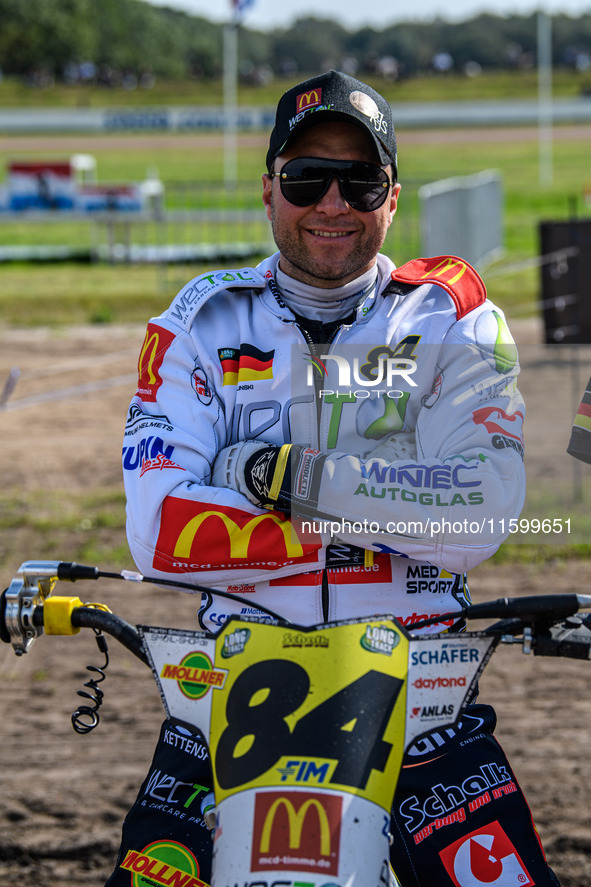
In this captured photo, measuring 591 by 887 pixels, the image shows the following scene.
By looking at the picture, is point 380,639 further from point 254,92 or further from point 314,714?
point 254,92

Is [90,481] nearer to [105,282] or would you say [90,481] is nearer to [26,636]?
[26,636]

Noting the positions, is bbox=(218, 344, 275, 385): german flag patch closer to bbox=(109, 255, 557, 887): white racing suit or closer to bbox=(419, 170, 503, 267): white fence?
bbox=(109, 255, 557, 887): white racing suit

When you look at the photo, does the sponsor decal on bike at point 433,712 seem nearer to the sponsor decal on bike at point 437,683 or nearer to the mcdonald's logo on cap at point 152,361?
the sponsor decal on bike at point 437,683

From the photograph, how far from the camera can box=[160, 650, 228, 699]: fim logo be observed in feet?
6.57

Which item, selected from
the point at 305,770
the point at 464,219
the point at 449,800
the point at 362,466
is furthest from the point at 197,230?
the point at 305,770

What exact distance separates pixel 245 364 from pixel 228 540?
0.47m

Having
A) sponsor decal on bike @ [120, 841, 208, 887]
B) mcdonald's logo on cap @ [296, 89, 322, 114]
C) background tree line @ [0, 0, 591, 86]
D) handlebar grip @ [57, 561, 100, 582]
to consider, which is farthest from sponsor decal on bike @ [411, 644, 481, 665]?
background tree line @ [0, 0, 591, 86]

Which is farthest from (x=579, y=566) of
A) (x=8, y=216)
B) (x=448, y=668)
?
(x=8, y=216)

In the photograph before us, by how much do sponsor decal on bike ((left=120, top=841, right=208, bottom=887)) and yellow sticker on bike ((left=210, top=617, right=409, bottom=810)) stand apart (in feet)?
1.29

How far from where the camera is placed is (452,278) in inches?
106

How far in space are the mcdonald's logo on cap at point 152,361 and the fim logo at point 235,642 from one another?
0.77m

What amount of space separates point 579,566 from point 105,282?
1284cm

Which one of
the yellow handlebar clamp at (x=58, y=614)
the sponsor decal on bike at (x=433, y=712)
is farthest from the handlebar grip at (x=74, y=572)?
the sponsor decal on bike at (x=433, y=712)

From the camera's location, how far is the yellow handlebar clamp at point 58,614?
7.52 feet
